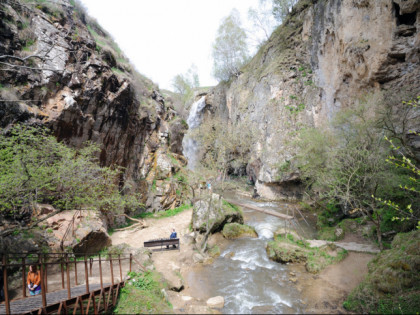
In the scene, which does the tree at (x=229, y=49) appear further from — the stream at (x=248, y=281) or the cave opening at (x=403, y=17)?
the stream at (x=248, y=281)

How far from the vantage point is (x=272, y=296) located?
8.46 meters

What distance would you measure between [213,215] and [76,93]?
13.2 metres

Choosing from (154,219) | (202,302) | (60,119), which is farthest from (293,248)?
(60,119)

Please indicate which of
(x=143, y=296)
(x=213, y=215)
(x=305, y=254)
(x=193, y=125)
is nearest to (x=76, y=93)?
(x=213, y=215)

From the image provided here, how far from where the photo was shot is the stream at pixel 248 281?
311 inches

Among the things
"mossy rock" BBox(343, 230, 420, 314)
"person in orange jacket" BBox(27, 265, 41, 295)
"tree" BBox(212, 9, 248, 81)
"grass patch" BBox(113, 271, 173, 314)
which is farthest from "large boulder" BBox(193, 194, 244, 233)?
"tree" BBox(212, 9, 248, 81)

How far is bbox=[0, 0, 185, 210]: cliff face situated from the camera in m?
11.4

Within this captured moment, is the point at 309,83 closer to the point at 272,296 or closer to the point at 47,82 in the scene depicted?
the point at 272,296

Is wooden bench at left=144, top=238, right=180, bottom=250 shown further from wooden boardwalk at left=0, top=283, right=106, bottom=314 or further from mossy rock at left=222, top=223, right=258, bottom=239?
wooden boardwalk at left=0, top=283, right=106, bottom=314

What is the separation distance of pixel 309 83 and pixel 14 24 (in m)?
29.4

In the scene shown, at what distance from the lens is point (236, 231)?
15.1 metres

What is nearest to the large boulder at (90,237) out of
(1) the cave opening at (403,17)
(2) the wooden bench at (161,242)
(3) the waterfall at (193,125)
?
(2) the wooden bench at (161,242)

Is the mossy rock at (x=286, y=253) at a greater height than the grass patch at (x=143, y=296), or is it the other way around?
the grass patch at (x=143, y=296)

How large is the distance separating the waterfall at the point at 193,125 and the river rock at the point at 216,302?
31.0 meters
